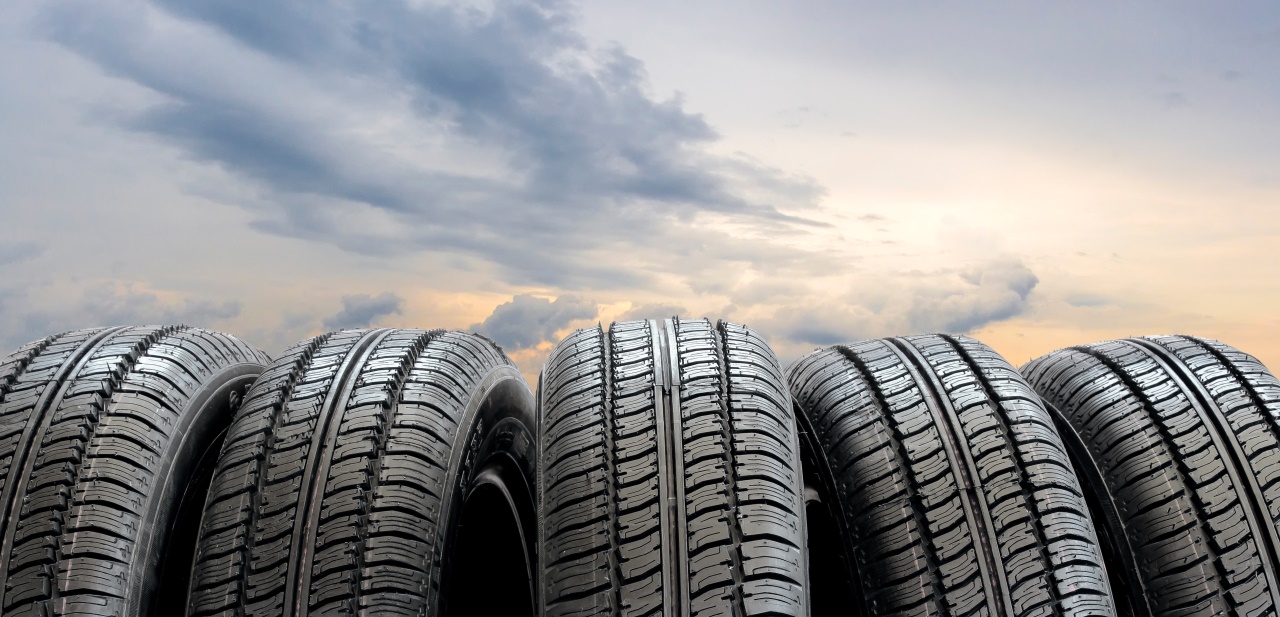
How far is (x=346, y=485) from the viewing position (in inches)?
137

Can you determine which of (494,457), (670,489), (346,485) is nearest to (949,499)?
(670,489)

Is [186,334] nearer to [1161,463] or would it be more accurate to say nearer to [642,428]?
[642,428]

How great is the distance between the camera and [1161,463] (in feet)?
13.5

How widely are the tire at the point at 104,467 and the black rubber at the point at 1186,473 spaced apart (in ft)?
12.8

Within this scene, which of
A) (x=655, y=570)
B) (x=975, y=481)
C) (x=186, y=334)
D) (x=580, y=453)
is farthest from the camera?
(x=186, y=334)

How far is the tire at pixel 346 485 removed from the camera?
3404 millimetres

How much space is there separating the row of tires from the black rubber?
1 cm

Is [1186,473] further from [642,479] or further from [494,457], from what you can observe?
[494,457]

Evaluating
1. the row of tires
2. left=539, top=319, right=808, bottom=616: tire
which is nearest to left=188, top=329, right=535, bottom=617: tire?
the row of tires

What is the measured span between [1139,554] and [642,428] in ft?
7.40

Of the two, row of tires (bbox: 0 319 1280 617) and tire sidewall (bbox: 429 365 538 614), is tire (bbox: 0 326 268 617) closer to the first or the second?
row of tires (bbox: 0 319 1280 617)

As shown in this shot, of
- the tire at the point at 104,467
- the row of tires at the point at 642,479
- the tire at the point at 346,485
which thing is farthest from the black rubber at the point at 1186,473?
the tire at the point at 104,467

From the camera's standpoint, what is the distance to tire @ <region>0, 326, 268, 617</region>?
11.3 ft

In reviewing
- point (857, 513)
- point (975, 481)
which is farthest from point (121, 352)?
point (975, 481)
